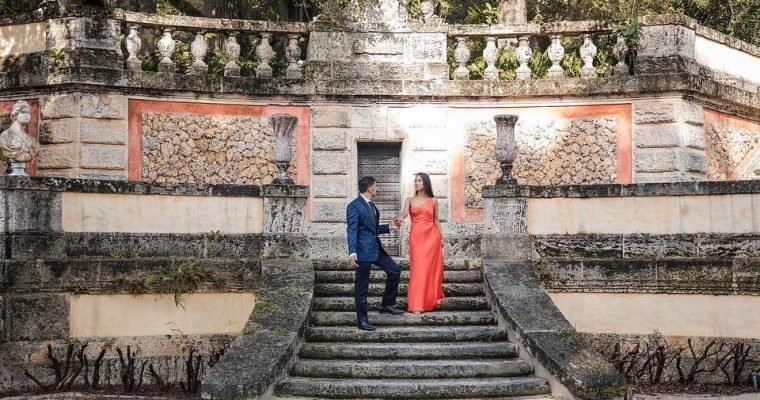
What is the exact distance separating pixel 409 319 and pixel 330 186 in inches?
172

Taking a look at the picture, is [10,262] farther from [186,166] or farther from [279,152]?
[186,166]

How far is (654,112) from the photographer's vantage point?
1438cm

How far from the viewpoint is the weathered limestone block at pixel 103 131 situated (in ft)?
45.7

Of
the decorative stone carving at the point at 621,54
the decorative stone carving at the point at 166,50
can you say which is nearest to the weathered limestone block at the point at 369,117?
the decorative stone carving at the point at 166,50

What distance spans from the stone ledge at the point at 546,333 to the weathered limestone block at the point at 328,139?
13.0ft

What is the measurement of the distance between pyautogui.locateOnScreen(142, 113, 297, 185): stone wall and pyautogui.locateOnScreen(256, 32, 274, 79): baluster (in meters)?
0.64

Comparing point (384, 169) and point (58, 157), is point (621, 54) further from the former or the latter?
point (58, 157)

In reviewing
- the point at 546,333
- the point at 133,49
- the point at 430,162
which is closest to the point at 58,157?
the point at 133,49

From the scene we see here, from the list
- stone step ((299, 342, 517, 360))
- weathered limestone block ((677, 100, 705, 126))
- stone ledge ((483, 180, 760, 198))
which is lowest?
stone step ((299, 342, 517, 360))

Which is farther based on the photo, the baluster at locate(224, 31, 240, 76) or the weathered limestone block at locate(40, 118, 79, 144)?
the baluster at locate(224, 31, 240, 76)

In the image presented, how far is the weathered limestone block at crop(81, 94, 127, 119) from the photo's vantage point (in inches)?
549

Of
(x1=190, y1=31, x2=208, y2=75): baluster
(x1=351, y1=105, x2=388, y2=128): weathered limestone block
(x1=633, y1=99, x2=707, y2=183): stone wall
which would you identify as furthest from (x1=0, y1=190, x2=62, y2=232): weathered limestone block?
(x1=633, y1=99, x2=707, y2=183): stone wall

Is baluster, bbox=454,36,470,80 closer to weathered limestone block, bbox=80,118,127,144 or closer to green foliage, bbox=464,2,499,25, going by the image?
green foliage, bbox=464,2,499,25

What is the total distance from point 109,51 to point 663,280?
8.04 meters
